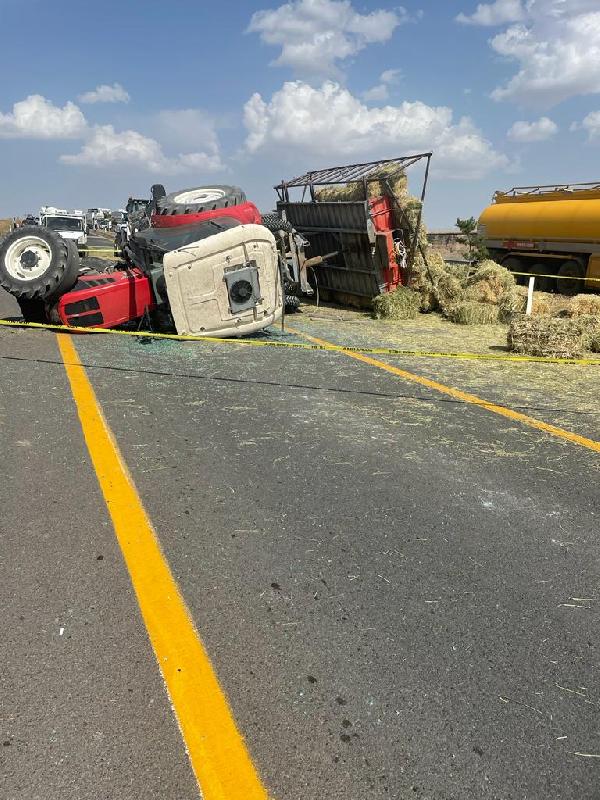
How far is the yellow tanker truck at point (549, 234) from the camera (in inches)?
592

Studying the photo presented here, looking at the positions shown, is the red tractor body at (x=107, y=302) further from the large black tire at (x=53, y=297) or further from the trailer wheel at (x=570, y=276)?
the trailer wheel at (x=570, y=276)

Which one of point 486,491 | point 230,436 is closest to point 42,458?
point 230,436

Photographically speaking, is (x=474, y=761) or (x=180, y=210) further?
(x=180, y=210)

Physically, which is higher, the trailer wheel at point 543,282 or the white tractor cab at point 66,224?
the white tractor cab at point 66,224

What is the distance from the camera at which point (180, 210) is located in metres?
9.89

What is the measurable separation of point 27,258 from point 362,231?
629 cm

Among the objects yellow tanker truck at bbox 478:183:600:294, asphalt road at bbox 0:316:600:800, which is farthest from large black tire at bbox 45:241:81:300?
yellow tanker truck at bbox 478:183:600:294

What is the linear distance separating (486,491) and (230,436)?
2.06 meters

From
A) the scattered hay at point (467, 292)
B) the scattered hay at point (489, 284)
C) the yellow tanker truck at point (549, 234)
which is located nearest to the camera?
the scattered hay at point (467, 292)

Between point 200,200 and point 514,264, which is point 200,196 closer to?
point 200,200

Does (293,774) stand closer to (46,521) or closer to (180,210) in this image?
(46,521)

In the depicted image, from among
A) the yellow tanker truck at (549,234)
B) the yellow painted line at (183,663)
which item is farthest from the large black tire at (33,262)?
the yellow tanker truck at (549,234)

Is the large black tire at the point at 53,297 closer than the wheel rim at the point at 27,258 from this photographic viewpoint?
Yes

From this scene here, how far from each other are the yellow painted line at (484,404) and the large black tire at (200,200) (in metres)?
3.65
